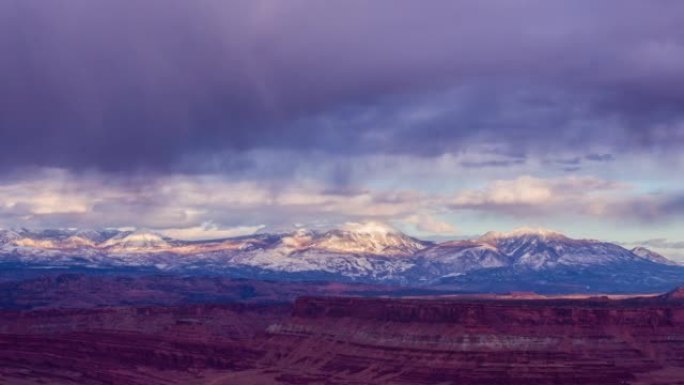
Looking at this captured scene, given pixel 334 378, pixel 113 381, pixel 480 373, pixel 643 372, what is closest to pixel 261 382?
pixel 334 378

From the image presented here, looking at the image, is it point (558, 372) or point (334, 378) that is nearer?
point (558, 372)

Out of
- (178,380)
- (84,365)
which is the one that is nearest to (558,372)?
(178,380)

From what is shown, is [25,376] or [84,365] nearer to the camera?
[25,376]

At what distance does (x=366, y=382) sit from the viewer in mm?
193125

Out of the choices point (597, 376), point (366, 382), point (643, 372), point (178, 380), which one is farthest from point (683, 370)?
point (178, 380)

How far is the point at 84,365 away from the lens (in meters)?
199

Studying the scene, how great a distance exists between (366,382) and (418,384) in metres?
9.72

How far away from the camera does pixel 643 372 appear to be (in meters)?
192

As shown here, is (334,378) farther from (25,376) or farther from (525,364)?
(25,376)

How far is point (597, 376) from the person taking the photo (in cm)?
18500

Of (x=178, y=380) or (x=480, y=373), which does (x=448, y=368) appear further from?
(x=178, y=380)

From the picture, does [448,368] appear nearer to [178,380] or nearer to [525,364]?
[525,364]

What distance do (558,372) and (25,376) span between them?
300ft

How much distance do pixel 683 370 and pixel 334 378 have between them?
207 feet
